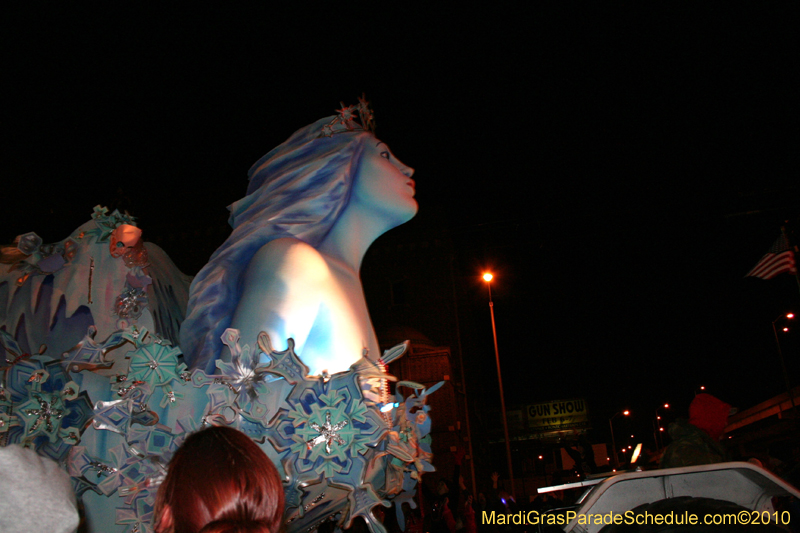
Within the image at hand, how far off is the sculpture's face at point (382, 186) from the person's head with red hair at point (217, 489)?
1722 mm

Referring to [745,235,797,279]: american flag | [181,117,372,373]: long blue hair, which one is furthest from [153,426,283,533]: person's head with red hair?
[745,235,797,279]: american flag

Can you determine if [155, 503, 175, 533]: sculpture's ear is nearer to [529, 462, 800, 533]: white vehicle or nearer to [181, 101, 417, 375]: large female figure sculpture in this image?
[181, 101, 417, 375]: large female figure sculpture

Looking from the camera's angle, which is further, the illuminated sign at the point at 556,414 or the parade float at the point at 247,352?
the illuminated sign at the point at 556,414

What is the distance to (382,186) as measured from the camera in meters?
2.76

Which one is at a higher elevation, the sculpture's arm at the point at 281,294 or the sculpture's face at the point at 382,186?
the sculpture's face at the point at 382,186

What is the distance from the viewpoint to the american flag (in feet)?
31.9

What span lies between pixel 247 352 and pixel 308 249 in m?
0.58

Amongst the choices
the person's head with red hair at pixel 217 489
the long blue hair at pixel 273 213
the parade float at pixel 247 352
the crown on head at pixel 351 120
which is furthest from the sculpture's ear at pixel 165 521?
the crown on head at pixel 351 120

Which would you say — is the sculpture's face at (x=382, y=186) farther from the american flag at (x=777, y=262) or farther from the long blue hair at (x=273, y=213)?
the american flag at (x=777, y=262)

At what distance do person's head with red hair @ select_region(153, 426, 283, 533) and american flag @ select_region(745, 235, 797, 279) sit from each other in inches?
433

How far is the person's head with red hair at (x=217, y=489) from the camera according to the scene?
1.07 meters

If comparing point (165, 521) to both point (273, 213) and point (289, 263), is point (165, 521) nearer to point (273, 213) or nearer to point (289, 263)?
point (289, 263)

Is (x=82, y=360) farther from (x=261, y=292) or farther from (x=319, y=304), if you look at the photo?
(x=319, y=304)

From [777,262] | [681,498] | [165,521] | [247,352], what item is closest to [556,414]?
[777,262]
